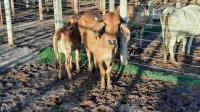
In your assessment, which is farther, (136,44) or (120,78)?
(136,44)

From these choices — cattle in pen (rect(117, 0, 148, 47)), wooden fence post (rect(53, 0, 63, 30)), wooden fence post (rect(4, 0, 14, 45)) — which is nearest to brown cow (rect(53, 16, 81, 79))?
wooden fence post (rect(53, 0, 63, 30))

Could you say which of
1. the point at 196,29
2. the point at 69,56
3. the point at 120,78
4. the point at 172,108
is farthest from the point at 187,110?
the point at 196,29

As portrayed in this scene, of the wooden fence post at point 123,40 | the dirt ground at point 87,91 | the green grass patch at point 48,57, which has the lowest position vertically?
the dirt ground at point 87,91

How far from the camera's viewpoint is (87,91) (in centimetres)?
557

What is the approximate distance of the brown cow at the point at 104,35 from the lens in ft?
17.1

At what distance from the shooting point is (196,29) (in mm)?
8156

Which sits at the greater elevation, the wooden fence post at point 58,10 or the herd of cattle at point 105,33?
the wooden fence post at point 58,10

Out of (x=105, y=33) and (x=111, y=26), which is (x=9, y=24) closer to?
(x=105, y=33)

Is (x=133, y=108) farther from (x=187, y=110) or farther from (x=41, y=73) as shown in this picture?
(x=41, y=73)

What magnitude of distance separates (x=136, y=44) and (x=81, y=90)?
4162 mm

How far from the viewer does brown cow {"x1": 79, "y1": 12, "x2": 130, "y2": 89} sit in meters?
5.22

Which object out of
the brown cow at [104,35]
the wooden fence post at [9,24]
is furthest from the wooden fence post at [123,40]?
the wooden fence post at [9,24]

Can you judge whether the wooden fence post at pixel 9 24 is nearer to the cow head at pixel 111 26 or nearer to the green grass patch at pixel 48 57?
the green grass patch at pixel 48 57

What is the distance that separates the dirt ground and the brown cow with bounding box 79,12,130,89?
18.2 inches
